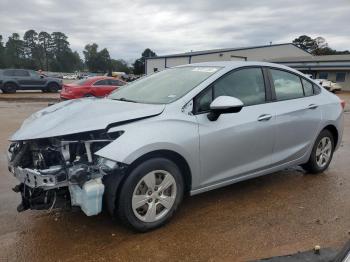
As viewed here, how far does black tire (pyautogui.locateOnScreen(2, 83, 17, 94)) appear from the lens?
2373cm

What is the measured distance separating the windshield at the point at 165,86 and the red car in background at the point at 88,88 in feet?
40.5

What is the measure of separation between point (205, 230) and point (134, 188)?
0.88 meters

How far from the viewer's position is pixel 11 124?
424 inches

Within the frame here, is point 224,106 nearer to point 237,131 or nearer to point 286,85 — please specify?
point 237,131

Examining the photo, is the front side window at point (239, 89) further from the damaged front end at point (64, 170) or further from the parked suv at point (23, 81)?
the parked suv at point (23, 81)

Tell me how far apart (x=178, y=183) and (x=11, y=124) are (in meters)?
8.52

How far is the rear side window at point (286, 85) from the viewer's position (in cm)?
480

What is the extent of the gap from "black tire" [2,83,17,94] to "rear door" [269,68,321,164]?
22.4 metres

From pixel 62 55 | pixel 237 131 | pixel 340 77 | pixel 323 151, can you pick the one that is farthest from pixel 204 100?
pixel 62 55

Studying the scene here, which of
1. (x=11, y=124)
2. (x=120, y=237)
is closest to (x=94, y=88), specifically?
(x=11, y=124)

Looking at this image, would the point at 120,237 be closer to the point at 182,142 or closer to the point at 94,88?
the point at 182,142

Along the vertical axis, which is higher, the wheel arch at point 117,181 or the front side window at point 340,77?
the front side window at point 340,77

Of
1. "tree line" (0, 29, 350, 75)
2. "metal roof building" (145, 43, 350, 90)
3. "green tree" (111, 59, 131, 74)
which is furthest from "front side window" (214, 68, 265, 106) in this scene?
"green tree" (111, 59, 131, 74)

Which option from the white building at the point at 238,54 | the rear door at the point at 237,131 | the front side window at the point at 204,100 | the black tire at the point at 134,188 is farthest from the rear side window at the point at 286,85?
the white building at the point at 238,54
